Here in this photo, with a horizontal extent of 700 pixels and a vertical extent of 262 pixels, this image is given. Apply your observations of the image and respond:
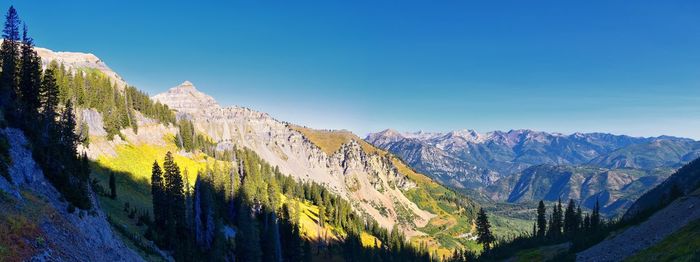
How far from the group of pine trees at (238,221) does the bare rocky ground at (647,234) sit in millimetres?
67453

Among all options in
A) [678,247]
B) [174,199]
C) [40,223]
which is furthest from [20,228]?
[678,247]

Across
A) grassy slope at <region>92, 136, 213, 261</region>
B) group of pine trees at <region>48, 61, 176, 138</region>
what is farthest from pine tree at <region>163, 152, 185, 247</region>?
group of pine trees at <region>48, 61, 176, 138</region>

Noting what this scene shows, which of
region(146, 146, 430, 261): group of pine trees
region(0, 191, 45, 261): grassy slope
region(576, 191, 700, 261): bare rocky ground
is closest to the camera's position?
region(0, 191, 45, 261): grassy slope

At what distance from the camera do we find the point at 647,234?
67.7 meters

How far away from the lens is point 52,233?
1340 inches

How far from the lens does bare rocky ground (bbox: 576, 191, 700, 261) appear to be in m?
63.0

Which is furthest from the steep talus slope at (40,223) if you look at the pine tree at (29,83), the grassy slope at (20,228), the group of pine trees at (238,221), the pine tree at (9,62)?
the group of pine trees at (238,221)

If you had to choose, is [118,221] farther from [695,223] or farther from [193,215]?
[695,223]

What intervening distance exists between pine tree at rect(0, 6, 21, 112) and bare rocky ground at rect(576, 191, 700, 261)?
84.5 metres

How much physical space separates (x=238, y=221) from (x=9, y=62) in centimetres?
7168

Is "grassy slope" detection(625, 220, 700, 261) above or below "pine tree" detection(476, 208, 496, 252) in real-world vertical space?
above

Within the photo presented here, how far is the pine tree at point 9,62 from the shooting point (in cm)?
4889

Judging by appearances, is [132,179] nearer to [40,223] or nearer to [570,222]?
[40,223]

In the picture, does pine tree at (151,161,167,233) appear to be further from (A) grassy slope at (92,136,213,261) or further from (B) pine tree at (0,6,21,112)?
(B) pine tree at (0,6,21,112)
